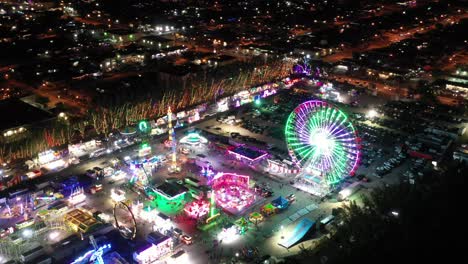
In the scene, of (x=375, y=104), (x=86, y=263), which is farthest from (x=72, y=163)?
(x=375, y=104)

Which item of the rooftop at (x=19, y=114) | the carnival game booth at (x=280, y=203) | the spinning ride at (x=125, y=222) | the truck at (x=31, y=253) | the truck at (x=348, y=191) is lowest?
the truck at (x=31, y=253)

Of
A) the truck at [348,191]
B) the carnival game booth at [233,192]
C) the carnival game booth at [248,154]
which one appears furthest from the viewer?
the carnival game booth at [248,154]

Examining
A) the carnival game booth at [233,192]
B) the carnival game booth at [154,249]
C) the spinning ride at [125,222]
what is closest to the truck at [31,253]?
the spinning ride at [125,222]

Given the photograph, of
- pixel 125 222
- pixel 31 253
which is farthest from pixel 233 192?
pixel 31 253

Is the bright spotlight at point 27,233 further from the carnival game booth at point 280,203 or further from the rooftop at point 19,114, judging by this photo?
the carnival game booth at point 280,203

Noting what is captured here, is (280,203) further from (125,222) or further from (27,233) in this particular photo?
(27,233)

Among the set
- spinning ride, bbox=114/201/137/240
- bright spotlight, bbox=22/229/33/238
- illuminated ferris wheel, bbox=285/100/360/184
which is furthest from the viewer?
illuminated ferris wheel, bbox=285/100/360/184

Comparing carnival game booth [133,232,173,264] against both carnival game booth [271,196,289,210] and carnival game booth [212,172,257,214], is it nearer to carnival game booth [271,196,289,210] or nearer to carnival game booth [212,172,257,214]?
carnival game booth [212,172,257,214]

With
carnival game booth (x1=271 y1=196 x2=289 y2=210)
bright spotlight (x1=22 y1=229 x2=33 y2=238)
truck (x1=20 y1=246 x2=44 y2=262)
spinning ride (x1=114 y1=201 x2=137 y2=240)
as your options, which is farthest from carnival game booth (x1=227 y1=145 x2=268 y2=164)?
truck (x1=20 y1=246 x2=44 y2=262)
